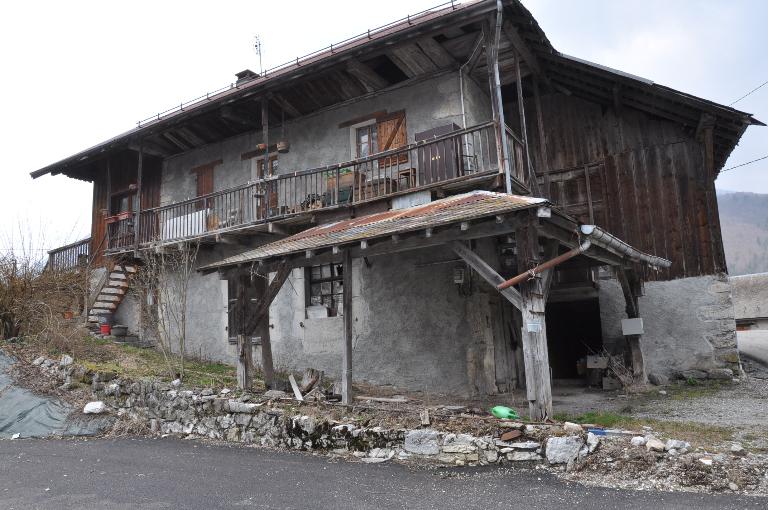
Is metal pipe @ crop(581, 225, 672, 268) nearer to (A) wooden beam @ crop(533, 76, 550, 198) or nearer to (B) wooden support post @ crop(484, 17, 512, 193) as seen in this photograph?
(B) wooden support post @ crop(484, 17, 512, 193)

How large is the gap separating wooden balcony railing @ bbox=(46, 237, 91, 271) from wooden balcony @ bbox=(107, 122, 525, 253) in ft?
4.54

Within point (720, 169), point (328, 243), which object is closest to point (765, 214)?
point (720, 169)

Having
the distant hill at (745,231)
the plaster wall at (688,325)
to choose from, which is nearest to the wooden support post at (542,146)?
the plaster wall at (688,325)

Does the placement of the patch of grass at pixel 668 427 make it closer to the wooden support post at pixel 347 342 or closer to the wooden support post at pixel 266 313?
the wooden support post at pixel 347 342

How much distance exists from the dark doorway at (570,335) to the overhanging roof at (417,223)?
726 centimetres

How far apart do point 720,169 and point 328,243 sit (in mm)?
10492

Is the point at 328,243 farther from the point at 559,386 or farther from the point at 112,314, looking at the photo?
the point at 112,314

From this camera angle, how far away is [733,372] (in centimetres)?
1091

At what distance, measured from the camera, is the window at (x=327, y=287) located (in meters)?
11.9

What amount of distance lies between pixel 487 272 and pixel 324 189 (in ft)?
21.2

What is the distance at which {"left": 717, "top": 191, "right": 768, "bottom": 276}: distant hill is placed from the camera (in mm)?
106613

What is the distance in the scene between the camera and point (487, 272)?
282 inches

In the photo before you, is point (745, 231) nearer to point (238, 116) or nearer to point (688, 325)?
point (688, 325)

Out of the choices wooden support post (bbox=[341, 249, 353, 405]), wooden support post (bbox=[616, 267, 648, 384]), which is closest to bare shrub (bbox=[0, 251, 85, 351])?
wooden support post (bbox=[341, 249, 353, 405])
